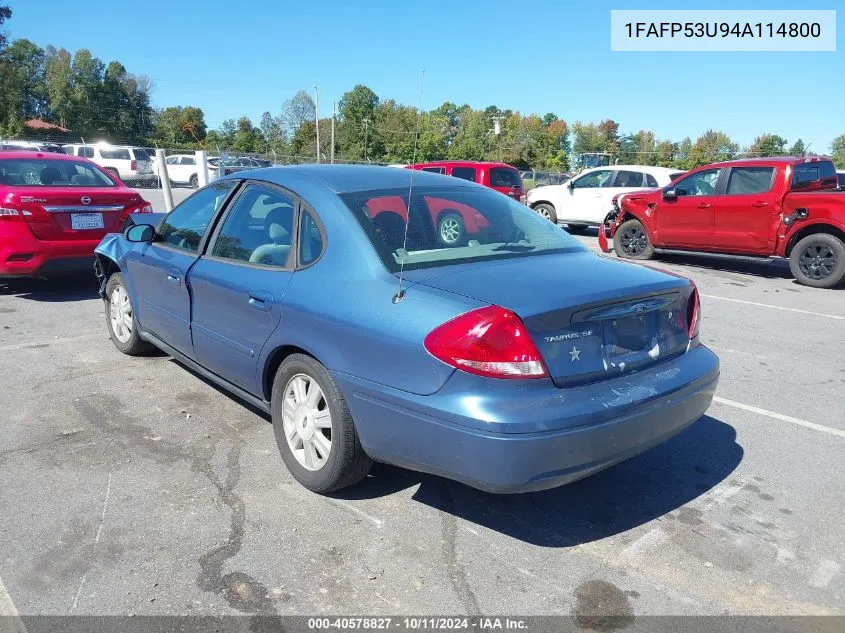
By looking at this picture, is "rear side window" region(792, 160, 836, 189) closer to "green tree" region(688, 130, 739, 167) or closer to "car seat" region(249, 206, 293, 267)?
"car seat" region(249, 206, 293, 267)

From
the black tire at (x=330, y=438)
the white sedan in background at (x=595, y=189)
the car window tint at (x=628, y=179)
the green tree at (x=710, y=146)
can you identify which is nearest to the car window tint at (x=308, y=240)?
the black tire at (x=330, y=438)

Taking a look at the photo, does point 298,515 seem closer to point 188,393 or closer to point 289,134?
point 188,393

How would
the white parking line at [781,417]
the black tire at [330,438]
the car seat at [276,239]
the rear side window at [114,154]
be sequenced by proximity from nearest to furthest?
1. the black tire at [330,438]
2. the car seat at [276,239]
3. the white parking line at [781,417]
4. the rear side window at [114,154]

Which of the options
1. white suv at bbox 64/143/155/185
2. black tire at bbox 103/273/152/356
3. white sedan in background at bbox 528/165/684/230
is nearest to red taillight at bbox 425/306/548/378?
black tire at bbox 103/273/152/356

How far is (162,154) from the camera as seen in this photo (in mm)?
10461

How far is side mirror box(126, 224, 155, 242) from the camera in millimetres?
4766

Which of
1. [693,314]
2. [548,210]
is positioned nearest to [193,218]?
[693,314]

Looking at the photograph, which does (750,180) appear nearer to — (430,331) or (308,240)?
(308,240)

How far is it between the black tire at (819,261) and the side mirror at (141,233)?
910cm

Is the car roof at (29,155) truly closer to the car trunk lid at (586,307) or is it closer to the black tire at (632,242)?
the car trunk lid at (586,307)

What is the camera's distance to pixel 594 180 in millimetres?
15750

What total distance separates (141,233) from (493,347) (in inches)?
125

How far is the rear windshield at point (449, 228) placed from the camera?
323 centimetres

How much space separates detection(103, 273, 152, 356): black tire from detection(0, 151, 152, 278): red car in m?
1.97
